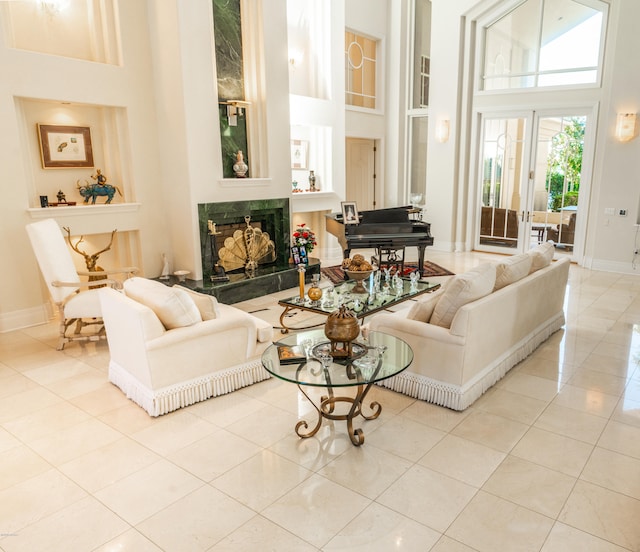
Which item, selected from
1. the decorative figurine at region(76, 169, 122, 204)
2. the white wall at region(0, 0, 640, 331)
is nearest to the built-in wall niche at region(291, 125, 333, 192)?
the white wall at region(0, 0, 640, 331)

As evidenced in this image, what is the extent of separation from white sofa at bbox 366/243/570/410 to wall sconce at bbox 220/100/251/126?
395 cm

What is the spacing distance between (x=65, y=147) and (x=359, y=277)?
12.8ft

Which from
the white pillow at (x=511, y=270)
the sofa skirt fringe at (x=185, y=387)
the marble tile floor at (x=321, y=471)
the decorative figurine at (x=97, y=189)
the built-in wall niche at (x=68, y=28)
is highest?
the built-in wall niche at (x=68, y=28)

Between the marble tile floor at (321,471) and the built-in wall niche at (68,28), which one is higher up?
the built-in wall niche at (68,28)

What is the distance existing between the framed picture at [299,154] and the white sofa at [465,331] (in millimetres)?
5384

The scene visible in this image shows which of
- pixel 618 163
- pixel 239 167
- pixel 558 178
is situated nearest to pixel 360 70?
pixel 558 178

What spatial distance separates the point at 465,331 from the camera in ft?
11.2

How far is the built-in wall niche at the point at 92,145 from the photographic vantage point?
5637 millimetres

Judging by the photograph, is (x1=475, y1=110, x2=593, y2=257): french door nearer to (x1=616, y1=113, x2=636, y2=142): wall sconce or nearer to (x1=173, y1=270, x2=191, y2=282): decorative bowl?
(x1=616, y1=113, x2=636, y2=142): wall sconce

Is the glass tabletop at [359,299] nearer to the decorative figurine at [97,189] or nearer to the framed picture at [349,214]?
the framed picture at [349,214]

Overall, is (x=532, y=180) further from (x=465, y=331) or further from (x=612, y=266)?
(x=465, y=331)

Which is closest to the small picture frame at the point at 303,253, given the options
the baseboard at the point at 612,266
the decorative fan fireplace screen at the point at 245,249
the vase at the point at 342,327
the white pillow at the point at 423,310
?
the decorative fan fireplace screen at the point at 245,249

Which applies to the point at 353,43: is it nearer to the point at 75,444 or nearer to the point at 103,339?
the point at 103,339

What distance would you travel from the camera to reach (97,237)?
6406 mm
